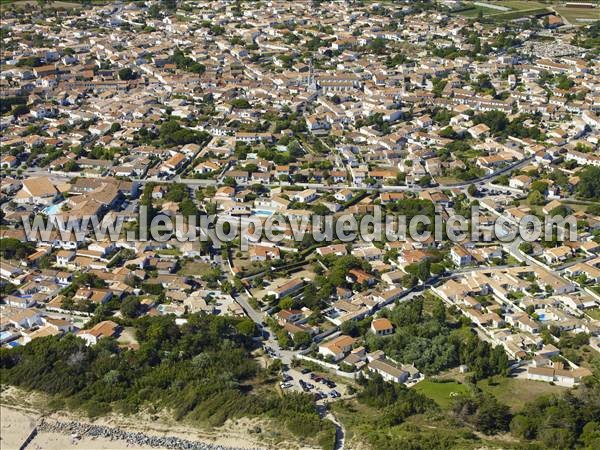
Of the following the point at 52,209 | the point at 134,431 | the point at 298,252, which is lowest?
the point at 134,431

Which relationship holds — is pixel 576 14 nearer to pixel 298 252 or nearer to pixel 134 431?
pixel 298 252

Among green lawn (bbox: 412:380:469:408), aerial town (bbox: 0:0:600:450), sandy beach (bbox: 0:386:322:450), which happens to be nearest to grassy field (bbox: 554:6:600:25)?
aerial town (bbox: 0:0:600:450)

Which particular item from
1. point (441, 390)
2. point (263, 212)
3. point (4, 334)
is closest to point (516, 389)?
point (441, 390)

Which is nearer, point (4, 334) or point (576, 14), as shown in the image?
point (4, 334)

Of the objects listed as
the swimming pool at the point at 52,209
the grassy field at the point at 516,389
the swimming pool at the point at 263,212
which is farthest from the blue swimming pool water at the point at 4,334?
the grassy field at the point at 516,389

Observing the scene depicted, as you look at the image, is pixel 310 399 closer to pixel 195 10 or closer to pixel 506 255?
pixel 506 255

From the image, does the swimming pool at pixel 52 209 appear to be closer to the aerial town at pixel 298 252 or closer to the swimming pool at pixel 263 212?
the aerial town at pixel 298 252
